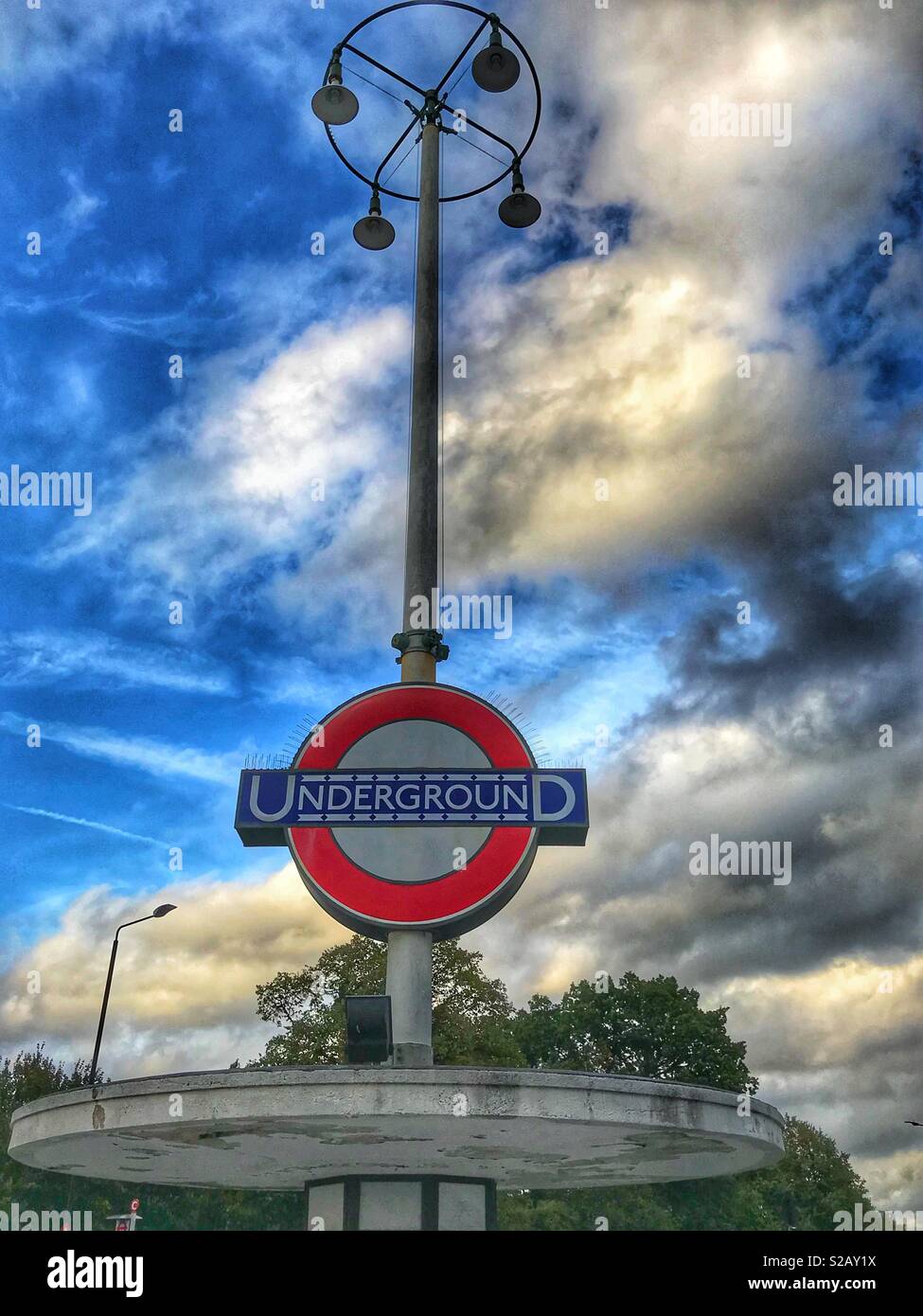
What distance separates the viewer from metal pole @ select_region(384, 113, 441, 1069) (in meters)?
16.3

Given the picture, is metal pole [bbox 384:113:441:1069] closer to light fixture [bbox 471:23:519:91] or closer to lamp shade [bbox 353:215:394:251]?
lamp shade [bbox 353:215:394:251]

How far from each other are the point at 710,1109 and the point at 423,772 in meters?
6.20

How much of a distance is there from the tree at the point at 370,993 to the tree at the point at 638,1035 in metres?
15.8

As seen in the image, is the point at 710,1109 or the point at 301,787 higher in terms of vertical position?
the point at 301,787

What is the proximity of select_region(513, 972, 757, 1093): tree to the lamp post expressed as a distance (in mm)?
45795

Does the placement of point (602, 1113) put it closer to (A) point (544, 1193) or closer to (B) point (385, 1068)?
(B) point (385, 1068)

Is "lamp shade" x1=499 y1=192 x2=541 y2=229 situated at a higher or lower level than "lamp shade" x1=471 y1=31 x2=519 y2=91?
lower

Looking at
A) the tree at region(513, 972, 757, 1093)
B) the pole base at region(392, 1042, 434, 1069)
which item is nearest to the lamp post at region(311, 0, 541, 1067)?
the pole base at region(392, 1042, 434, 1069)

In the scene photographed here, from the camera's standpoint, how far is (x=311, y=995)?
47000mm

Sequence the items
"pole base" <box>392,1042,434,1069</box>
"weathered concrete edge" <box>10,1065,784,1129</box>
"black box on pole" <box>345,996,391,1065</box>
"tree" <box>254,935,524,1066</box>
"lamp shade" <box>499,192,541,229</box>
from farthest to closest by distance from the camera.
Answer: "tree" <box>254,935,524,1066</box>, "lamp shade" <box>499,192,541,229</box>, "pole base" <box>392,1042,434,1069</box>, "black box on pole" <box>345,996,391,1065</box>, "weathered concrete edge" <box>10,1065,784,1129</box>

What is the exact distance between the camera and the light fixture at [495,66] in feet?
71.4

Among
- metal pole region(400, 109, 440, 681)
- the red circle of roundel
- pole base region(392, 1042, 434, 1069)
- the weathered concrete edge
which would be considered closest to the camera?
the weathered concrete edge

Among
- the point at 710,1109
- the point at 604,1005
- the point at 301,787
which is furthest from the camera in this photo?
the point at 604,1005
